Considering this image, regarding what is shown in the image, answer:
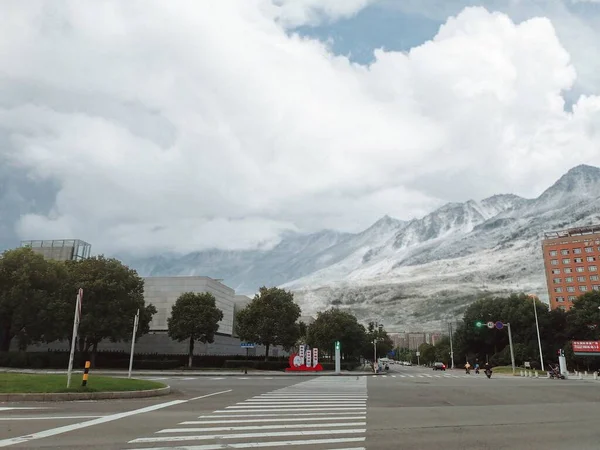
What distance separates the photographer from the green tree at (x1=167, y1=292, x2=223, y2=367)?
5260cm

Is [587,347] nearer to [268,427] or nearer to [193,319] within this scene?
[193,319]

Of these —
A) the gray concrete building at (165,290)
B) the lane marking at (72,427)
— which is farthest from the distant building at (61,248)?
the lane marking at (72,427)

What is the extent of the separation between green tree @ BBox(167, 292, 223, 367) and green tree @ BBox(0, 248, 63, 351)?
42.6 ft

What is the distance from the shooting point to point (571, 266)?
450ft

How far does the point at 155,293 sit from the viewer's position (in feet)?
218

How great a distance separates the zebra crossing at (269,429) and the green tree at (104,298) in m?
35.1

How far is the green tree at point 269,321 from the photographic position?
5856 cm

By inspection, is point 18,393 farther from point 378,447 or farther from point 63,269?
point 63,269

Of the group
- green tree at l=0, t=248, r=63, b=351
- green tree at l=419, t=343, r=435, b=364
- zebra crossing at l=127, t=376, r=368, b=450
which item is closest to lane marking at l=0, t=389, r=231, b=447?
zebra crossing at l=127, t=376, r=368, b=450

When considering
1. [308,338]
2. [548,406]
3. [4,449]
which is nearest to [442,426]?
[548,406]

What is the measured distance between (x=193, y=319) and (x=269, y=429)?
4401 cm

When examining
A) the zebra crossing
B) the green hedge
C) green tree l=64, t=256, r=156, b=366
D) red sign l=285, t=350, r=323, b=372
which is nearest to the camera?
the zebra crossing

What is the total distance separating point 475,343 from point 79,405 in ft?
310

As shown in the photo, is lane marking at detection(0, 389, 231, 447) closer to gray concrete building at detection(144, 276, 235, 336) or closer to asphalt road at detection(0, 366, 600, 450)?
asphalt road at detection(0, 366, 600, 450)
